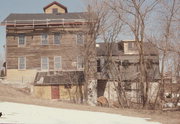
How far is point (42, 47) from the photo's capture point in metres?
29.8

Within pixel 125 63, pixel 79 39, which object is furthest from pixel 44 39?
pixel 125 63

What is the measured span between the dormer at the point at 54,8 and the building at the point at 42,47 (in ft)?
20.1

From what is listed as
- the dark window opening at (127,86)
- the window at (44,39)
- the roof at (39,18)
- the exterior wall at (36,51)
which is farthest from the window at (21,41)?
the dark window opening at (127,86)

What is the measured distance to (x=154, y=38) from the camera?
2423 centimetres

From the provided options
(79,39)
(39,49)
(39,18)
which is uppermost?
(39,18)

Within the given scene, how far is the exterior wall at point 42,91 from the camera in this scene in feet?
87.2

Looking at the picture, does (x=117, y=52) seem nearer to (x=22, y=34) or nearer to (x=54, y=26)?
(x=54, y=26)

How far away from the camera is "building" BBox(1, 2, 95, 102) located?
2916 cm

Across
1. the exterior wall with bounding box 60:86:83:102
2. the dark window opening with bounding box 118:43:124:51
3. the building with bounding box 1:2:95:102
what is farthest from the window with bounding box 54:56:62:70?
the dark window opening with bounding box 118:43:124:51

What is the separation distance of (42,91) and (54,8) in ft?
50.2

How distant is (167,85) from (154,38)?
5.96 m

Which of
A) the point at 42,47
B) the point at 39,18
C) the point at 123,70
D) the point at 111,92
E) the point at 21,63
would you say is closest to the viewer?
the point at 111,92

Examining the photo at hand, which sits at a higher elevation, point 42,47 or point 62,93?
point 42,47

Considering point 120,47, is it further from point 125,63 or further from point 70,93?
point 70,93
